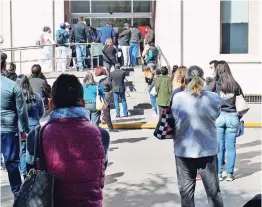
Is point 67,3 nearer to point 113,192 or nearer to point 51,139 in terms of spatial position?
point 113,192

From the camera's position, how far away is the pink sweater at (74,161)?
3.92 meters

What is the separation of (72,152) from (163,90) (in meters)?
10.3

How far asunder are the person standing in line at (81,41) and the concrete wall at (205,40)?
3.06m

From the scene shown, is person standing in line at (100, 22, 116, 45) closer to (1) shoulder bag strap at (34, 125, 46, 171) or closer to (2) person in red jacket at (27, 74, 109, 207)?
(2) person in red jacket at (27, 74, 109, 207)

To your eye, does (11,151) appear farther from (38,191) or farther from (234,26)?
(234,26)

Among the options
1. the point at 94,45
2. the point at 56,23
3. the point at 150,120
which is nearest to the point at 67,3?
the point at 56,23

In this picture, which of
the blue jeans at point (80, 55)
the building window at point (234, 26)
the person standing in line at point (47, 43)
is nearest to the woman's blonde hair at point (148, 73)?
the blue jeans at point (80, 55)

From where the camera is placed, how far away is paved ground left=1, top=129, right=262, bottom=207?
7.72 m

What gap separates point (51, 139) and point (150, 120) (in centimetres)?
1257

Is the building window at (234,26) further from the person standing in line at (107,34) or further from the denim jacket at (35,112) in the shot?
the denim jacket at (35,112)

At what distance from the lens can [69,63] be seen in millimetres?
20250

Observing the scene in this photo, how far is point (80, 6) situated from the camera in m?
26.2

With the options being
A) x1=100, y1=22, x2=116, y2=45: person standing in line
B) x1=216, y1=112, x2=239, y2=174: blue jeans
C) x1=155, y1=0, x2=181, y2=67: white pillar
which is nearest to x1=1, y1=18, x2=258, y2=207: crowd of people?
x1=216, y1=112, x2=239, y2=174: blue jeans

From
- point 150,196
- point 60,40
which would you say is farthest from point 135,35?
point 150,196
